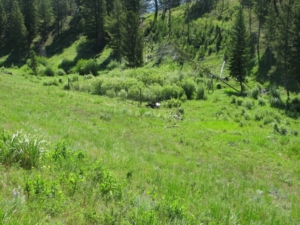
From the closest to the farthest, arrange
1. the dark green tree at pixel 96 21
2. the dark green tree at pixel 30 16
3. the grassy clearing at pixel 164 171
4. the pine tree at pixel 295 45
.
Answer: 1. the grassy clearing at pixel 164 171
2. the pine tree at pixel 295 45
3. the dark green tree at pixel 96 21
4. the dark green tree at pixel 30 16

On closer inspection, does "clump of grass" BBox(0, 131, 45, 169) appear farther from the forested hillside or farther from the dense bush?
the dense bush

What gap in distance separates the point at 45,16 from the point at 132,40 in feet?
152

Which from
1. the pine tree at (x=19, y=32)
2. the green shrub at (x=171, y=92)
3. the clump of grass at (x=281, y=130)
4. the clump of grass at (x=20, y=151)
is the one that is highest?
the pine tree at (x=19, y=32)

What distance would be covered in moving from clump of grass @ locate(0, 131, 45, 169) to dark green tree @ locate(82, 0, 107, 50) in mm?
65605

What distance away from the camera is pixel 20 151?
547 centimetres

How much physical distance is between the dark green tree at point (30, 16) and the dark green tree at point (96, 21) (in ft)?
65.5

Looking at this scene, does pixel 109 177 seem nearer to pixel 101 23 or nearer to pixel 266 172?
pixel 266 172

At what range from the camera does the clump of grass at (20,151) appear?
5332 mm

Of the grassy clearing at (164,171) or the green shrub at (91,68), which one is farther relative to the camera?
the green shrub at (91,68)

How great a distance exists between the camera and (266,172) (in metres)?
12.6

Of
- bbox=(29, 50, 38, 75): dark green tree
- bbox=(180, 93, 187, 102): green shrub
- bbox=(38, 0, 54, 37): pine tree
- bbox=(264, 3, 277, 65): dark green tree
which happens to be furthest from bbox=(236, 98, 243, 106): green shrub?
bbox=(38, 0, 54, 37): pine tree

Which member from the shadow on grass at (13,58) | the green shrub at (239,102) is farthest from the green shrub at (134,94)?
the shadow on grass at (13,58)

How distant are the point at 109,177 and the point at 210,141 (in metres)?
12.6

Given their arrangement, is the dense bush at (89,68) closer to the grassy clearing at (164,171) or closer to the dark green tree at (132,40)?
the dark green tree at (132,40)
